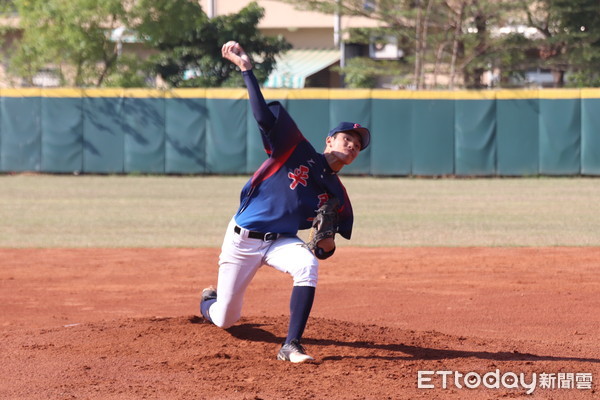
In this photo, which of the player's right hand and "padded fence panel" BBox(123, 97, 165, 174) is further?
"padded fence panel" BBox(123, 97, 165, 174)

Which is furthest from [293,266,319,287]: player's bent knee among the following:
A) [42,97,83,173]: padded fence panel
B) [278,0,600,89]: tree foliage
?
[278,0,600,89]: tree foliage

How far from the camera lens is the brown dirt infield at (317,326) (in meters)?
4.62

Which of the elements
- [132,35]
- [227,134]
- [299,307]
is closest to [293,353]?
[299,307]

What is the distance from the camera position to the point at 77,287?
8.37 metres

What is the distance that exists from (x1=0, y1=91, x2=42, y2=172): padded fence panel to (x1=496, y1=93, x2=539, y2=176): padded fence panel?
34.6ft

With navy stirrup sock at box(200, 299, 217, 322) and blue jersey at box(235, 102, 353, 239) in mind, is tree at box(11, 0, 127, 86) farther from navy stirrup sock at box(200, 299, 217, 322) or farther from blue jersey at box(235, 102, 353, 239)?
blue jersey at box(235, 102, 353, 239)

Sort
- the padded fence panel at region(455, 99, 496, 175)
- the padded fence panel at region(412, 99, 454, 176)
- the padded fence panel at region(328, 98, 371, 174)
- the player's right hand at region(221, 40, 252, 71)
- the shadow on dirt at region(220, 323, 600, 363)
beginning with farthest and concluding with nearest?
the padded fence panel at region(328, 98, 371, 174) → the padded fence panel at region(412, 99, 454, 176) → the padded fence panel at region(455, 99, 496, 175) → the shadow on dirt at region(220, 323, 600, 363) → the player's right hand at region(221, 40, 252, 71)

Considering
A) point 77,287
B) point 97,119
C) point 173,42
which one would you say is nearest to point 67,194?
point 97,119

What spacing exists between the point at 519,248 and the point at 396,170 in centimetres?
1006

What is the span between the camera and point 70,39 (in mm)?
24156

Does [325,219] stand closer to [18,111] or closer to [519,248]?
[519,248]

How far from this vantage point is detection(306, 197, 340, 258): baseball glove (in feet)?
16.1

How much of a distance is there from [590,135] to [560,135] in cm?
64

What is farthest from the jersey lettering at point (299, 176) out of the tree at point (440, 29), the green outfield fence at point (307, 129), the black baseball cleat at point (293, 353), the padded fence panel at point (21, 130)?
the tree at point (440, 29)
